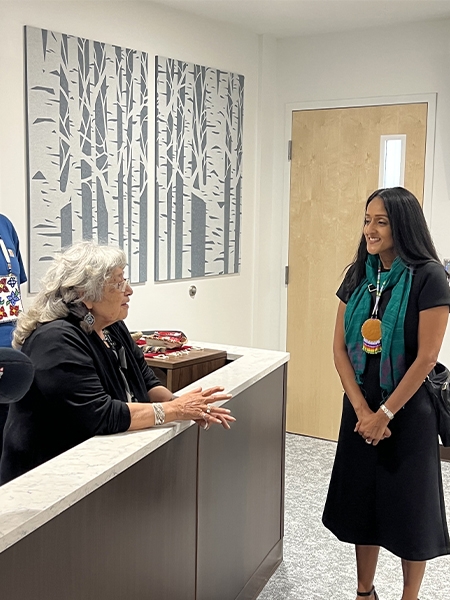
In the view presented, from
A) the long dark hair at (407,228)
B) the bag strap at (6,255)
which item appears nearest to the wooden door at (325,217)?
the long dark hair at (407,228)

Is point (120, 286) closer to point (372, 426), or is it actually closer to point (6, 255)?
point (6, 255)

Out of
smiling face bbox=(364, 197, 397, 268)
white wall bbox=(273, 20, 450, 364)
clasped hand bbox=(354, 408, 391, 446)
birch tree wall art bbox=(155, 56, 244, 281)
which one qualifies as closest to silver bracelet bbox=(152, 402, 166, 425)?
clasped hand bbox=(354, 408, 391, 446)

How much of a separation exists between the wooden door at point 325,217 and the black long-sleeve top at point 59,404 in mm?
2768

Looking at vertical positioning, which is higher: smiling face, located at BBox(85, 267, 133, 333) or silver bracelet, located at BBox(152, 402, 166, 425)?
smiling face, located at BBox(85, 267, 133, 333)

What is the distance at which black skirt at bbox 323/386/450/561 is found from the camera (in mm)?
2342

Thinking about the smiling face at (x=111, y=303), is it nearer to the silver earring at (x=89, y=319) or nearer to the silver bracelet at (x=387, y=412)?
the silver earring at (x=89, y=319)

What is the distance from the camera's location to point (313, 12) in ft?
12.8

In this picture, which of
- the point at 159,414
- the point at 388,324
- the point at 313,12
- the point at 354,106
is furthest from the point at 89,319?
the point at 354,106

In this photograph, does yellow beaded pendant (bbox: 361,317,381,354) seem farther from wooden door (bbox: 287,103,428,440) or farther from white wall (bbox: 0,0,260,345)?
wooden door (bbox: 287,103,428,440)

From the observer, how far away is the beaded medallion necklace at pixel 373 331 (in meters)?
2.37

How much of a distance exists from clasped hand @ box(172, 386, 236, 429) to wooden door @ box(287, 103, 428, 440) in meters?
2.54

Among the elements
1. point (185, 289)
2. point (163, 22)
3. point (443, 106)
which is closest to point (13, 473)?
point (185, 289)

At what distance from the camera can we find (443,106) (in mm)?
4113

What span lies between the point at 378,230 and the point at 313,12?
2.03 metres
